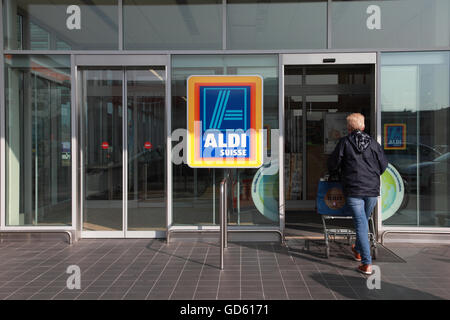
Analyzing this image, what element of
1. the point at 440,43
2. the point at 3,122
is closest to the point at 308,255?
the point at 440,43

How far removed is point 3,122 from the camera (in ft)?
19.0

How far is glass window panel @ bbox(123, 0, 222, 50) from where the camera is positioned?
583 centimetres

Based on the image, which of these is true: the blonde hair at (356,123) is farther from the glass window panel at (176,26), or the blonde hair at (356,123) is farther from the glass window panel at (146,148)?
the glass window panel at (146,148)

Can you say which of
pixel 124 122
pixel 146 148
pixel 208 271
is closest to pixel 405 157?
pixel 208 271

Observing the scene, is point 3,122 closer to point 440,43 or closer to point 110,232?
point 110,232

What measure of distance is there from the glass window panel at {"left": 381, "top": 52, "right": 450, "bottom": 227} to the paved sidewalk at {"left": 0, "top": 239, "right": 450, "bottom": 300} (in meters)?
0.55

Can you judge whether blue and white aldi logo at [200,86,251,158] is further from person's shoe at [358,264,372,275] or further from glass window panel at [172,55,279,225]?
person's shoe at [358,264,372,275]

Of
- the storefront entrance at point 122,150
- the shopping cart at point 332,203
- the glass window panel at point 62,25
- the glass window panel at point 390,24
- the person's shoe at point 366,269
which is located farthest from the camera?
the storefront entrance at point 122,150

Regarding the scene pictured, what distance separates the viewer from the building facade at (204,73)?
570 cm

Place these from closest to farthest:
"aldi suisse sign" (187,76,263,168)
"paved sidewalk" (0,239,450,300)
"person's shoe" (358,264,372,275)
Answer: "paved sidewalk" (0,239,450,300) < "person's shoe" (358,264,372,275) < "aldi suisse sign" (187,76,263,168)

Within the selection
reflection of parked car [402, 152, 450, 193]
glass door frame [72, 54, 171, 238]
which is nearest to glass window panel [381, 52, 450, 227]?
reflection of parked car [402, 152, 450, 193]

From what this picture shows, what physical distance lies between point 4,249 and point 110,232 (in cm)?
145

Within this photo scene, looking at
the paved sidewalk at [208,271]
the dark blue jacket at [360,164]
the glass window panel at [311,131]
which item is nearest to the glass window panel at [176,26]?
the dark blue jacket at [360,164]

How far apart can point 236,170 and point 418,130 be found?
A: 9.04 ft
